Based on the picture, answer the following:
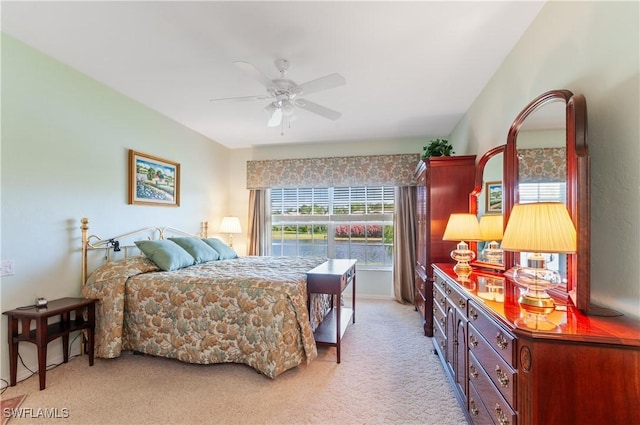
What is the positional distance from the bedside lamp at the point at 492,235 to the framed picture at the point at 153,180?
3.65 meters

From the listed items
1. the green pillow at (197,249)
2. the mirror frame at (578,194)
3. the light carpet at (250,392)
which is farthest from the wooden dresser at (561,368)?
the green pillow at (197,249)

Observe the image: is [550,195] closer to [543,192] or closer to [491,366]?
[543,192]

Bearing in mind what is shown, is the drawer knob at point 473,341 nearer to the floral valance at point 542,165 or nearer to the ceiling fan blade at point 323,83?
the floral valance at point 542,165

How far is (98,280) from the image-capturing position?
270 cm

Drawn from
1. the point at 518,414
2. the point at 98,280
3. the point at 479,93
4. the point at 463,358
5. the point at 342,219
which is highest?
the point at 479,93

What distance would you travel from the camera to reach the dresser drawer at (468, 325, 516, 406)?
1256mm

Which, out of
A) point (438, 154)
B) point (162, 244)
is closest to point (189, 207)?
point (162, 244)

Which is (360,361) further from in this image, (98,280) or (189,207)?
(189,207)

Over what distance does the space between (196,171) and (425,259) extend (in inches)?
138

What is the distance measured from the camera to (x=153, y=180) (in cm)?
371

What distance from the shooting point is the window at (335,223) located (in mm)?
5125

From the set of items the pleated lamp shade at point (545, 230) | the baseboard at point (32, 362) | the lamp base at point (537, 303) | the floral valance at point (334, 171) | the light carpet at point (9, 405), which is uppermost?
the floral valance at point (334, 171)

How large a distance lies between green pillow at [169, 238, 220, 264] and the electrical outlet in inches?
55.7

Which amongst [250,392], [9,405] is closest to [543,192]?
[250,392]
